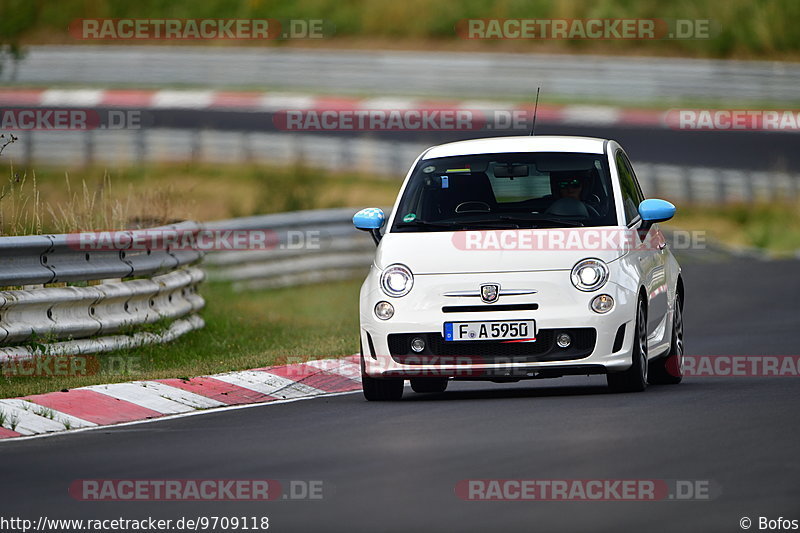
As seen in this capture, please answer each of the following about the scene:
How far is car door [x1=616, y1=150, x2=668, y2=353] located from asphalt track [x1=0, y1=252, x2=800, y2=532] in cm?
47

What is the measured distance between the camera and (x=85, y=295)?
42.6 ft

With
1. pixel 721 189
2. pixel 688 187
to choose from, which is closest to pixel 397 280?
pixel 688 187

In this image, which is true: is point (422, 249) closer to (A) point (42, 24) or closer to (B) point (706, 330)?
(B) point (706, 330)

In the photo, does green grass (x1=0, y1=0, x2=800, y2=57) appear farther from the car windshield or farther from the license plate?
the license plate

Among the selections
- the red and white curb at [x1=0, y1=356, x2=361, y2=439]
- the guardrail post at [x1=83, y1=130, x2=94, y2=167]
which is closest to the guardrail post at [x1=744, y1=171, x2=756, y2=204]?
the guardrail post at [x1=83, y1=130, x2=94, y2=167]

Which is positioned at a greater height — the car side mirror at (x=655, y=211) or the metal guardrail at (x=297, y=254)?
the car side mirror at (x=655, y=211)

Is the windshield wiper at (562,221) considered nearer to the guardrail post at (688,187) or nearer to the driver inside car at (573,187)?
the driver inside car at (573,187)

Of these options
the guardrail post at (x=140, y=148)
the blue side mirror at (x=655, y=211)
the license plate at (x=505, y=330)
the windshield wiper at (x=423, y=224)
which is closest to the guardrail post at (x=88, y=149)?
the guardrail post at (x=140, y=148)

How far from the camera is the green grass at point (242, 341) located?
1244 cm

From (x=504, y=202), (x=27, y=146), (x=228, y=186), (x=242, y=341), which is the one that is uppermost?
(x=27, y=146)

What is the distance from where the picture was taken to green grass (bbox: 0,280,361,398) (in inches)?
490

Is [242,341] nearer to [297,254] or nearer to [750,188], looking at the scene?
[297,254]

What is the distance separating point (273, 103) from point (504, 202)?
28.5 m

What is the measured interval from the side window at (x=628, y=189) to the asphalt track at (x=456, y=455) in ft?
4.21
